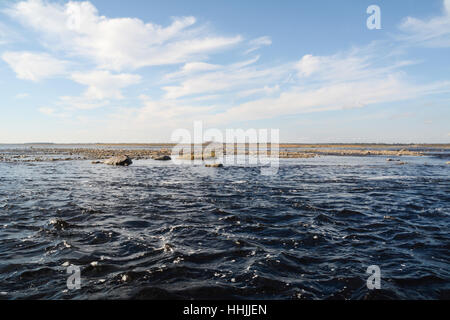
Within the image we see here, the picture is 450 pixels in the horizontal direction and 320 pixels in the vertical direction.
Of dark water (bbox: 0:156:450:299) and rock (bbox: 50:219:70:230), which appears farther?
rock (bbox: 50:219:70:230)

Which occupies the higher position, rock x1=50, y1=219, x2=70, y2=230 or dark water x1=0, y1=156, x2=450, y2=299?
rock x1=50, y1=219, x2=70, y2=230

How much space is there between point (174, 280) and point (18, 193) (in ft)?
62.1

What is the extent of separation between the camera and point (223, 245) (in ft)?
32.4

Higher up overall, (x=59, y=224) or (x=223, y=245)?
(x=59, y=224)

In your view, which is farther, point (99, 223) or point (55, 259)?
point (99, 223)

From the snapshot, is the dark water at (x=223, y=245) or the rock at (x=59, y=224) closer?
the dark water at (x=223, y=245)

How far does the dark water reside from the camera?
6.90 metres

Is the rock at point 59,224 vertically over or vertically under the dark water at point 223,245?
over

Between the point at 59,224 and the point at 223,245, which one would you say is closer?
the point at 223,245

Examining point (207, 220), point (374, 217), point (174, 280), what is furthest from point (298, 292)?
point (374, 217)

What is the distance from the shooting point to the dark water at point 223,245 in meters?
6.90

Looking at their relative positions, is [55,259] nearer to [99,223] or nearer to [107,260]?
[107,260]

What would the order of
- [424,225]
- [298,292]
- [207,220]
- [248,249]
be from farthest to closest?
1. [207,220]
2. [424,225]
3. [248,249]
4. [298,292]

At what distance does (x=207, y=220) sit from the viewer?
13180mm
